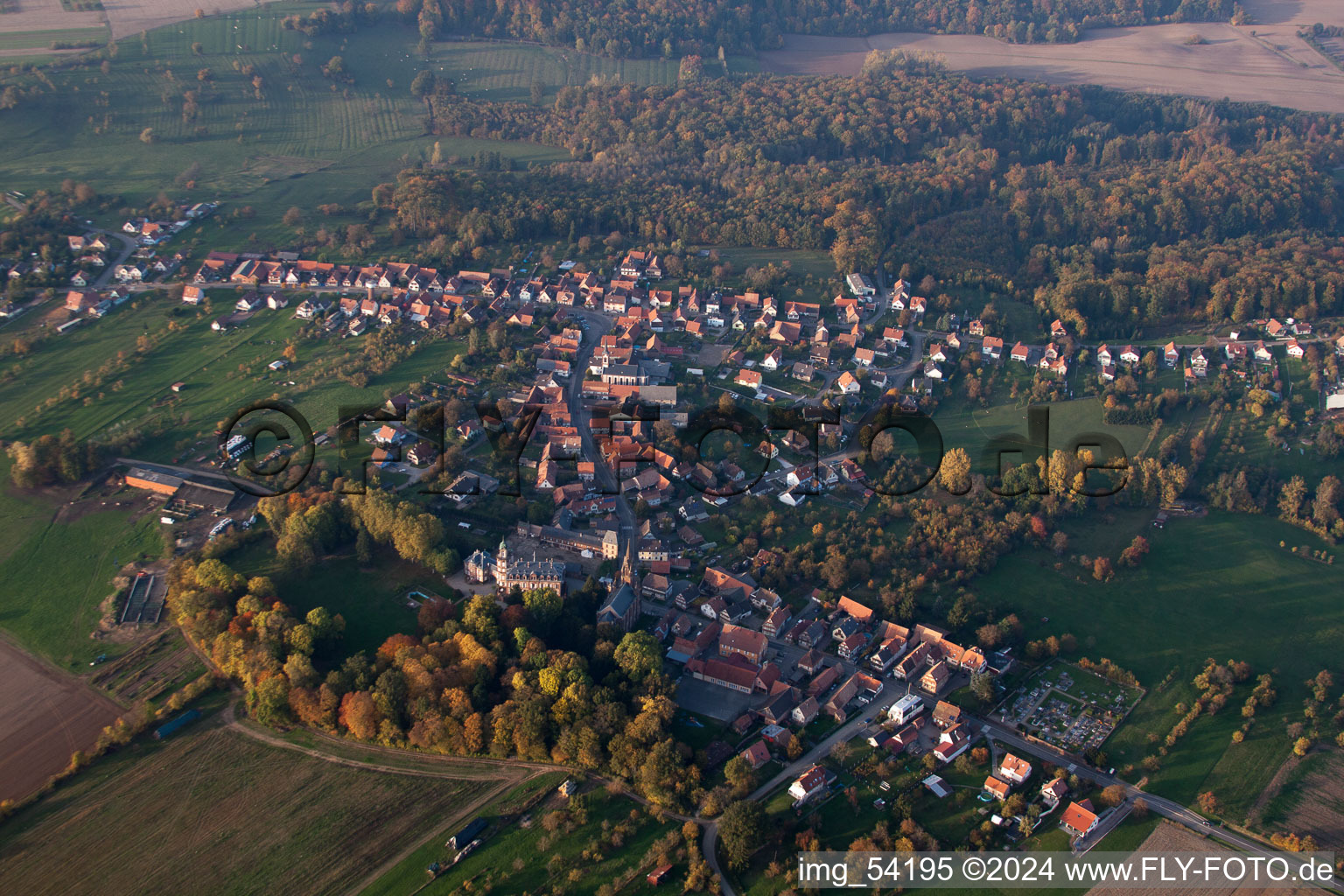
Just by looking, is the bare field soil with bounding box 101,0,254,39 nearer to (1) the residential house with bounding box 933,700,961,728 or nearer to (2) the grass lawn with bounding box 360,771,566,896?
(2) the grass lawn with bounding box 360,771,566,896

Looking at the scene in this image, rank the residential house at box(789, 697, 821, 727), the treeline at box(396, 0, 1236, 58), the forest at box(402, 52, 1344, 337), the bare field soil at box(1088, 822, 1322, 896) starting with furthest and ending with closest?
the treeline at box(396, 0, 1236, 58) → the forest at box(402, 52, 1344, 337) → the residential house at box(789, 697, 821, 727) → the bare field soil at box(1088, 822, 1322, 896)

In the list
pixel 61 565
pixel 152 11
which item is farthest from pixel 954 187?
pixel 152 11

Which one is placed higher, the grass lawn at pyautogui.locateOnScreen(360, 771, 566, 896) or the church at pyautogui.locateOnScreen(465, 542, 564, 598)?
the church at pyautogui.locateOnScreen(465, 542, 564, 598)

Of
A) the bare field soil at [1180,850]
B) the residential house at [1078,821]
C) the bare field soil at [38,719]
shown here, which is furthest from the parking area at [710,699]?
the bare field soil at [38,719]

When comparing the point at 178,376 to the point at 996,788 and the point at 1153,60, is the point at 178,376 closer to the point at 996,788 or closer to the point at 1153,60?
the point at 996,788

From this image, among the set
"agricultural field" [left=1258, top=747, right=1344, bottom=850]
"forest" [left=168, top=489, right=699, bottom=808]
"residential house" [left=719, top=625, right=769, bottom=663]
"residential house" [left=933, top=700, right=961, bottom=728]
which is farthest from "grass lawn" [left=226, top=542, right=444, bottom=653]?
"agricultural field" [left=1258, top=747, right=1344, bottom=850]

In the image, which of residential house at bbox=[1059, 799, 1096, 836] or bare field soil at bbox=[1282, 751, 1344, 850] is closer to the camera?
residential house at bbox=[1059, 799, 1096, 836]

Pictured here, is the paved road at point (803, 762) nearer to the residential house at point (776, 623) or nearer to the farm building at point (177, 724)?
the residential house at point (776, 623)

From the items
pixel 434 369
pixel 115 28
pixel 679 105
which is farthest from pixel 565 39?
pixel 434 369
